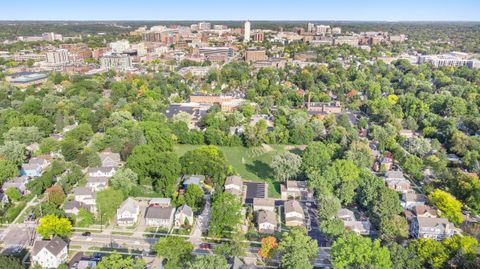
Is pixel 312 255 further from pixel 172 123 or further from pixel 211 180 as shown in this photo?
pixel 172 123

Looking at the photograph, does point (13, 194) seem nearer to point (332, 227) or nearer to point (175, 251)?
point (175, 251)

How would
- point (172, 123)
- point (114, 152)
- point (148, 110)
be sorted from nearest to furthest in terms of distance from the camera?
1. point (114, 152)
2. point (172, 123)
3. point (148, 110)

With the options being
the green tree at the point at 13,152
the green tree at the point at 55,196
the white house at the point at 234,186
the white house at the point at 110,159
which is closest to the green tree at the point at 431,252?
the white house at the point at 234,186

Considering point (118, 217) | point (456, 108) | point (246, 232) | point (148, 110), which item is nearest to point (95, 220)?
point (118, 217)

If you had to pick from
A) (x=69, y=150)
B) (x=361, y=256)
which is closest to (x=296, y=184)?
(x=361, y=256)

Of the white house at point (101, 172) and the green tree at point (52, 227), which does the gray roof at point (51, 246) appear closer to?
the green tree at point (52, 227)

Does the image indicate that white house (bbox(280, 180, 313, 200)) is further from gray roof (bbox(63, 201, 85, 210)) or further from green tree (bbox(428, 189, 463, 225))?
gray roof (bbox(63, 201, 85, 210))

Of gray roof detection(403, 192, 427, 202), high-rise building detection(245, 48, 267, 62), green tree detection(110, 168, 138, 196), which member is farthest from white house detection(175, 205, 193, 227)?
high-rise building detection(245, 48, 267, 62)
